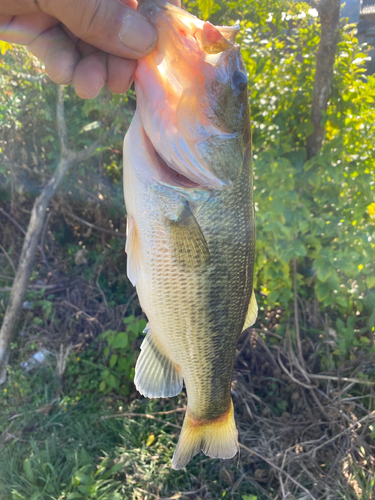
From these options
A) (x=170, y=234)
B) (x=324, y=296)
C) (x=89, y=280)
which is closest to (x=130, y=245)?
(x=170, y=234)

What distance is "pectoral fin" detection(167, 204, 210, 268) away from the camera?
4.12ft

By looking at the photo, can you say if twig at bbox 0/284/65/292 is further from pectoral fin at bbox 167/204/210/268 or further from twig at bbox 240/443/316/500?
pectoral fin at bbox 167/204/210/268

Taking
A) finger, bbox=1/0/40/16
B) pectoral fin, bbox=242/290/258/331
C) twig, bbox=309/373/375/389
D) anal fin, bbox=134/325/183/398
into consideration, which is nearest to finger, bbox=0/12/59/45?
finger, bbox=1/0/40/16

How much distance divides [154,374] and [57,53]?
142 cm

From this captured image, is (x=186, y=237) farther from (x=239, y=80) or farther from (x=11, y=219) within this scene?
(x=11, y=219)

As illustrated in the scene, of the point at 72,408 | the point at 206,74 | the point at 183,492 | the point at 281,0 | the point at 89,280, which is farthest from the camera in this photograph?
the point at 89,280

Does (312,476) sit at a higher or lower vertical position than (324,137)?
lower

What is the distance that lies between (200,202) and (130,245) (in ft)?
1.00

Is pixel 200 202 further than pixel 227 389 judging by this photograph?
No

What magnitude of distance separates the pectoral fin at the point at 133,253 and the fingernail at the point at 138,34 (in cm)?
57

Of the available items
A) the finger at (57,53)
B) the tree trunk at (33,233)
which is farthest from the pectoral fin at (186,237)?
the tree trunk at (33,233)

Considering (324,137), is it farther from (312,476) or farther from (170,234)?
(312,476)

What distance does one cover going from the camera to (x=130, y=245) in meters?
1.33

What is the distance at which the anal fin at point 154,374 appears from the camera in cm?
148
